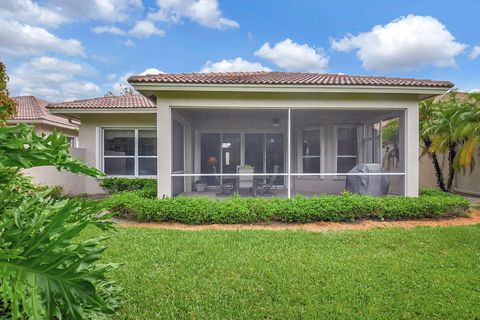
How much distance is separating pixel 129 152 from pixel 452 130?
12986mm

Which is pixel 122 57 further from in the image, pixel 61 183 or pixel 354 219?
pixel 354 219

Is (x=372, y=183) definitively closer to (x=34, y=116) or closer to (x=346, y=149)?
(x=346, y=149)

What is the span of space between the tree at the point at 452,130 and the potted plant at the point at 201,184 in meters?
9.01

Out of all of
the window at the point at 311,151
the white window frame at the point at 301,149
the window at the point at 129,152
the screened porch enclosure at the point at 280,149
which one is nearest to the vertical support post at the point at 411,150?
the screened porch enclosure at the point at 280,149

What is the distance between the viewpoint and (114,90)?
4884 cm

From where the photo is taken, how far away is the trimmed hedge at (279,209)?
24.5 ft

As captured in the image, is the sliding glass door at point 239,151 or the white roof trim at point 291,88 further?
the sliding glass door at point 239,151

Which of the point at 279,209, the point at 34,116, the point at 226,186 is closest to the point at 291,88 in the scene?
the point at 279,209

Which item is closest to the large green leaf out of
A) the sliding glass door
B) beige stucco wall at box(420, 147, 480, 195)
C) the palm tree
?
the sliding glass door

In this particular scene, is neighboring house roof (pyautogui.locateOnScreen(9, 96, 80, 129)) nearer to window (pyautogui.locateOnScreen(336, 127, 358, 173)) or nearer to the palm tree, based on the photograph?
window (pyautogui.locateOnScreen(336, 127, 358, 173))

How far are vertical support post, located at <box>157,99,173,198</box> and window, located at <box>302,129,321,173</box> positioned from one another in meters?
5.28

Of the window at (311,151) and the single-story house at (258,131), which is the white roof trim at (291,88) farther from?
the window at (311,151)

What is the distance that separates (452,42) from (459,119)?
9.67m

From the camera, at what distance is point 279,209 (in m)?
7.51
